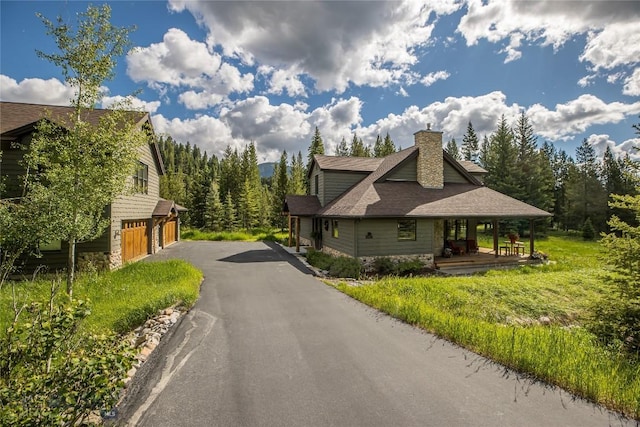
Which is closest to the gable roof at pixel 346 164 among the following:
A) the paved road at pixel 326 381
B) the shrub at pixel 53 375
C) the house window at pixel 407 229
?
the house window at pixel 407 229

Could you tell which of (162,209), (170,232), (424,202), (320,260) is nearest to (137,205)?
(162,209)

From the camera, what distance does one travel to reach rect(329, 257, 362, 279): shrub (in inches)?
556

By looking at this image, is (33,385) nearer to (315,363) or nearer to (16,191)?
(315,363)

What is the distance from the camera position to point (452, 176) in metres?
20.4

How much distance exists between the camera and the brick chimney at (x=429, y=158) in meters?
18.8

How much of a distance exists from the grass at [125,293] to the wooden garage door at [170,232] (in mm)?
12514

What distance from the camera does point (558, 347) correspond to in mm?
6242

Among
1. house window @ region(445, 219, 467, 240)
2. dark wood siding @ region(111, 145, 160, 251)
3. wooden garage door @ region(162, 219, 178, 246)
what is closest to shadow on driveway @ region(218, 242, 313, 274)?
dark wood siding @ region(111, 145, 160, 251)

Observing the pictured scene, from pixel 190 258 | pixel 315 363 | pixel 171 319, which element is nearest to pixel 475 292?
pixel 315 363

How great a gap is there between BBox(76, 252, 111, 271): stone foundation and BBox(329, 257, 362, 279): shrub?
33.8 feet

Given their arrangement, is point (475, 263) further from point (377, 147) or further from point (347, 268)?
point (377, 147)

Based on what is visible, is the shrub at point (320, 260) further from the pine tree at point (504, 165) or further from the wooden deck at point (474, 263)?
the pine tree at point (504, 165)

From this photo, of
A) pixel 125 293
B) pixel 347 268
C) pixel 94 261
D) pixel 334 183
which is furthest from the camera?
pixel 334 183

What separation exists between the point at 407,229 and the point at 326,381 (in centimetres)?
1208
